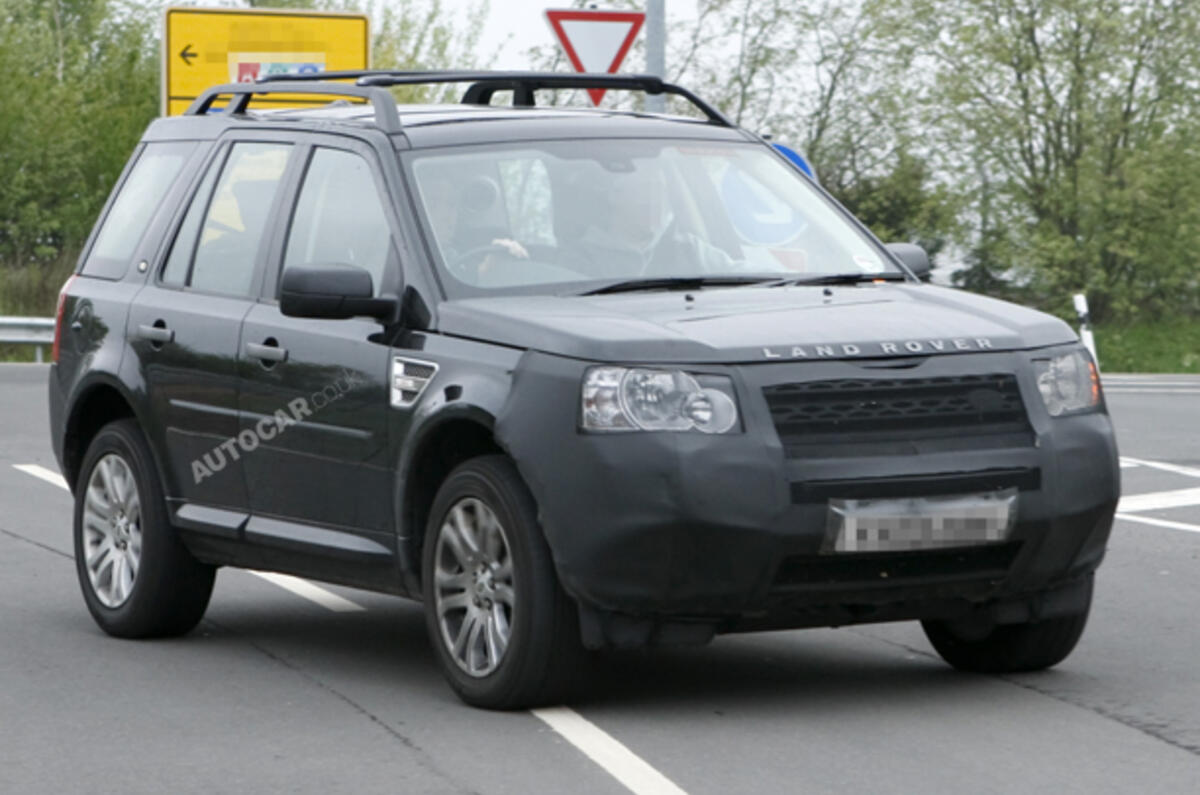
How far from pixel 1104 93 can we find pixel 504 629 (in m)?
33.5

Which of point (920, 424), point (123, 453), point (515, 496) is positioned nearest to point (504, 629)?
point (515, 496)

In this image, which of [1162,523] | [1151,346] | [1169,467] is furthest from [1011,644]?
[1151,346]

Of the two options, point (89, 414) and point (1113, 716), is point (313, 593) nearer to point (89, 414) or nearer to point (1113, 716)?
point (89, 414)

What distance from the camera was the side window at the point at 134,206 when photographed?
923 cm

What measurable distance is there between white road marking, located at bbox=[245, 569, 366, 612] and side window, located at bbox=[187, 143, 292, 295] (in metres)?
1.30

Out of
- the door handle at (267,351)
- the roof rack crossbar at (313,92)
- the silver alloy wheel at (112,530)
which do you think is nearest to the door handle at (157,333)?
the silver alloy wheel at (112,530)

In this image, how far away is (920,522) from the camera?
22.0ft

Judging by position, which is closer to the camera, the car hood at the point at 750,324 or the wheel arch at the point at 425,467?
the car hood at the point at 750,324

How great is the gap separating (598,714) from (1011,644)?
139cm

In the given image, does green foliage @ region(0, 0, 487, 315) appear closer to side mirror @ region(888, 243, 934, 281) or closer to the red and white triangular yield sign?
the red and white triangular yield sign

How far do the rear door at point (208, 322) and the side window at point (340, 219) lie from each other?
0.57ft

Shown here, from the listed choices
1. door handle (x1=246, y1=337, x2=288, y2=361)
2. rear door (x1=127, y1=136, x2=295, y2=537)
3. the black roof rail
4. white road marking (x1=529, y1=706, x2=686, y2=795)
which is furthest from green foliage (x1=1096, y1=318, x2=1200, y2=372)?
white road marking (x1=529, y1=706, x2=686, y2=795)

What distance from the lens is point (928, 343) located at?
22.6 ft

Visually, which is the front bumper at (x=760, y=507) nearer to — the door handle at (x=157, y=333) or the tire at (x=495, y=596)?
the tire at (x=495, y=596)
